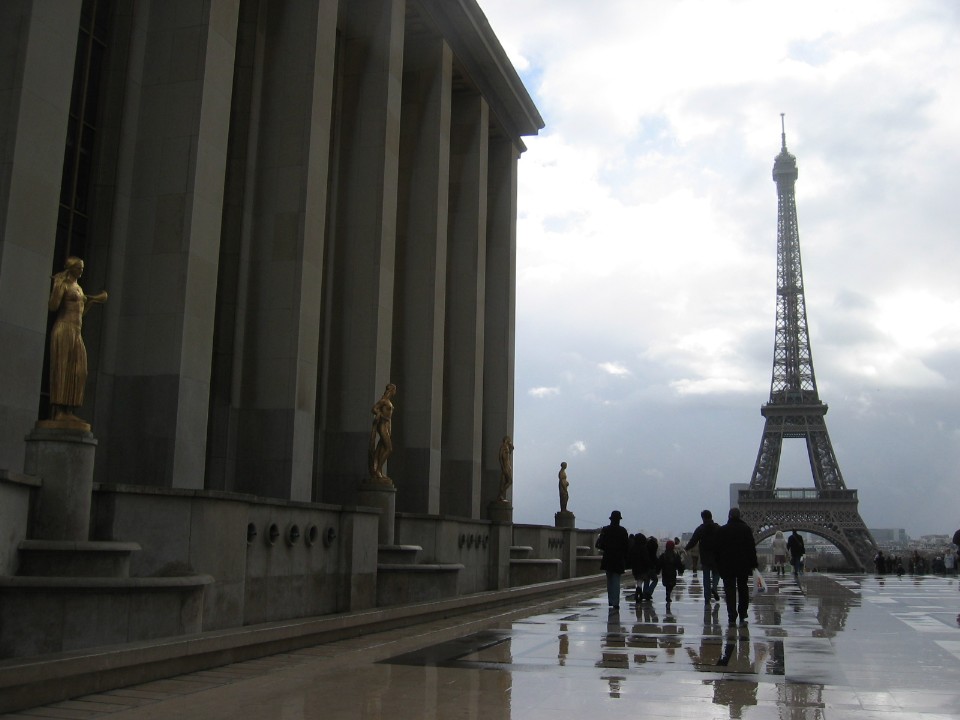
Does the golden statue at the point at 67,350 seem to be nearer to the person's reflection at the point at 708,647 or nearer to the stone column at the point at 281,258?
the person's reflection at the point at 708,647

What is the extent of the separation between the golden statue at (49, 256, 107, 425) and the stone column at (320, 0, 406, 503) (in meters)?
14.3

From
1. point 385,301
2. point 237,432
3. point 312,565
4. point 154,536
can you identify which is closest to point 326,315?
point 385,301

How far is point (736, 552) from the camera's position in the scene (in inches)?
643

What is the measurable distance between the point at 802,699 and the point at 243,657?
6.32 m

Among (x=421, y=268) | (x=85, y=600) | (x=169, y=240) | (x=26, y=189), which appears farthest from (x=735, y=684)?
(x=421, y=268)

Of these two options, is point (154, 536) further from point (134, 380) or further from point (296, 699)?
point (134, 380)

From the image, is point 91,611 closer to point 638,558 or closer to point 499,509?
point 638,558

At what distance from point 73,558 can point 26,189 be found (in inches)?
296

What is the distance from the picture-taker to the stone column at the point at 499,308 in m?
39.1

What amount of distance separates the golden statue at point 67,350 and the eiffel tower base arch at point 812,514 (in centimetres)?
10039

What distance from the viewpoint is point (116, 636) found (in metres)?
10.3

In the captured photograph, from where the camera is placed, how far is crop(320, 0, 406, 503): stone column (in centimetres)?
2597

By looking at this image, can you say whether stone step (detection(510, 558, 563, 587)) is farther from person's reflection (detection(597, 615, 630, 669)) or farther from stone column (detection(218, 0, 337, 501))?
person's reflection (detection(597, 615, 630, 669))

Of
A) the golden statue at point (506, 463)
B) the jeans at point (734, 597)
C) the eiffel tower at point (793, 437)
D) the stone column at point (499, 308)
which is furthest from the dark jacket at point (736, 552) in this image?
the eiffel tower at point (793, 437)
